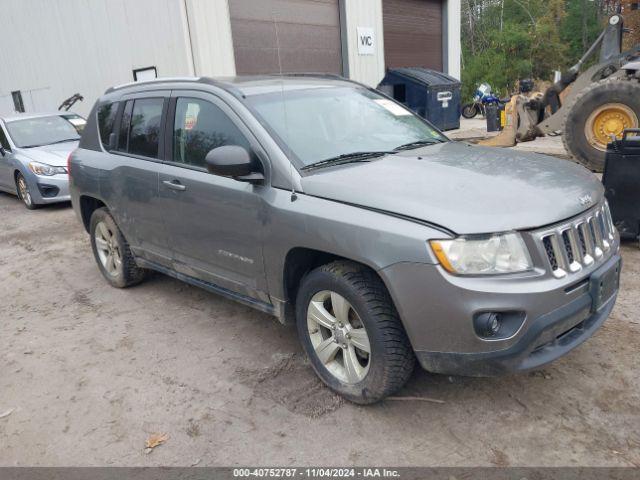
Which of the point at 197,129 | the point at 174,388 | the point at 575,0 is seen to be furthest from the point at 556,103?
the point at 575,0

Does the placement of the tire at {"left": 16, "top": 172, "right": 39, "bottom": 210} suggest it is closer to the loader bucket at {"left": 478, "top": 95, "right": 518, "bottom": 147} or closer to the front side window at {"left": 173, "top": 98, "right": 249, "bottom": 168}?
the front side window at {"left": 173, "top": 98, "right": 249, "bottom": 168}

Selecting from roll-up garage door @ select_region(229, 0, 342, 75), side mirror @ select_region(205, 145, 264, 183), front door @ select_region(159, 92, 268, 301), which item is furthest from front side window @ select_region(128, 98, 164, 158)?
roll-up garage door @ select_region(229, 0, 342, 75)

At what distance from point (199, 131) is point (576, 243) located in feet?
8.11

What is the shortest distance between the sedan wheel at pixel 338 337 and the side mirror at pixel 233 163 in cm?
80

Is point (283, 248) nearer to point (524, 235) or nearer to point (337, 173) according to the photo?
point (337, 173)

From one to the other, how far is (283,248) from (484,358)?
4.05ft

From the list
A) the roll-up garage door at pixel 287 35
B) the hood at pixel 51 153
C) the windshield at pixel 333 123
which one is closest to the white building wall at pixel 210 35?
the roll-up garage door at pixel 287 35

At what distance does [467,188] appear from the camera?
8.98 feet

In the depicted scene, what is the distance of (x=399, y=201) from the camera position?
2648mm

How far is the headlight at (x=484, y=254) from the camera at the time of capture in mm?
2461

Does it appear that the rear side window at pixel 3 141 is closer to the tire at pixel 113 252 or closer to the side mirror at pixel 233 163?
the tire at pixel 113 252

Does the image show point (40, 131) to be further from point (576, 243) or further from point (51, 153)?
point (576, 243)

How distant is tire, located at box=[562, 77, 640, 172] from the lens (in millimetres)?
7328

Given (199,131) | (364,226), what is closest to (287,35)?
(199,131)
